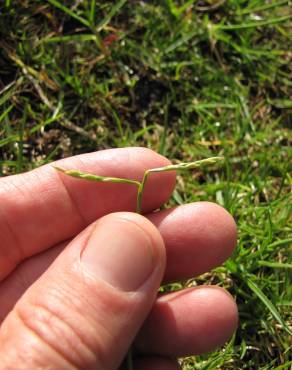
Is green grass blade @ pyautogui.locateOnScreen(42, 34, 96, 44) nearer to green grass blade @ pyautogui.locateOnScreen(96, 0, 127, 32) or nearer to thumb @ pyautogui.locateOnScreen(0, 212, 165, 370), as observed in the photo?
green grass blade @ pyautogui.locateOnScreen(96, 0, 127, 32)

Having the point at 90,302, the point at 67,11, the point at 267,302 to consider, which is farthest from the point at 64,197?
the point at 67,11

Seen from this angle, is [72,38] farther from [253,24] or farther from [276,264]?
[276,264]

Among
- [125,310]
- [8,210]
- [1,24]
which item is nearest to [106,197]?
[8,210]

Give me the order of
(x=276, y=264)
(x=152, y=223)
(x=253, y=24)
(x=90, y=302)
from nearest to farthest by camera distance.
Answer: (x=90, y=302) < (x=152, y=223) < (x=276, y=264) < (x=253, y=24)

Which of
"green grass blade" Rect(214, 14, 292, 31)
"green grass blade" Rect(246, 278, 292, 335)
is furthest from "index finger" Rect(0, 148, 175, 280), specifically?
"green grass blade" Rect(214, 14, 292, 31)

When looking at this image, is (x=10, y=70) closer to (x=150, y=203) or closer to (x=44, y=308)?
(x=150, y=203)

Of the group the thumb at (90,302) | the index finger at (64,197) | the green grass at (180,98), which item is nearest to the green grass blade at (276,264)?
the green grass at (180,98)
